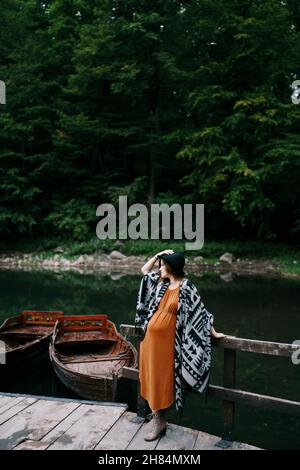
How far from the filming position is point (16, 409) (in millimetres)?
4441

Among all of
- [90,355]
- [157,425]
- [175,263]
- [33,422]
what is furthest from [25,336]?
[175,263]

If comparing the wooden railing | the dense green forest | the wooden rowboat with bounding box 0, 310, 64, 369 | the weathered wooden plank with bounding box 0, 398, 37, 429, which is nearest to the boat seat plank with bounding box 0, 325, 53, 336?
the wooden rowboat with bounding box 0, 310, 64, 369

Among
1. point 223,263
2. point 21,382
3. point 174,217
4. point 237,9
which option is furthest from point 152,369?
point 237,9

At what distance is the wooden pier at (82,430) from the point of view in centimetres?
364

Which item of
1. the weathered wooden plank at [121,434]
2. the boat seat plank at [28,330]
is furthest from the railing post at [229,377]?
the boat seat plank at [28,330]

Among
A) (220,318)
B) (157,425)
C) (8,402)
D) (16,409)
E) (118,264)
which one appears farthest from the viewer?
(118,264)

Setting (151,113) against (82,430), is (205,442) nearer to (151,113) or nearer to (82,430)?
(82,430)

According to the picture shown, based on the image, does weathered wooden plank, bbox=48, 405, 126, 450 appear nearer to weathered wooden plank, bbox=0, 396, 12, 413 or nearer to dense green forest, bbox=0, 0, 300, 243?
weathered wooden plank, bbox=0, 396, 12, 413

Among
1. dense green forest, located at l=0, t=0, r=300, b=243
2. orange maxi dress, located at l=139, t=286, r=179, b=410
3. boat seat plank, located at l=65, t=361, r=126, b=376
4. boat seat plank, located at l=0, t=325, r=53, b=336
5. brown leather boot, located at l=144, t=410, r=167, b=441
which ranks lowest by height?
boat seat plank, located at l=0, t=325, r=53, b=336

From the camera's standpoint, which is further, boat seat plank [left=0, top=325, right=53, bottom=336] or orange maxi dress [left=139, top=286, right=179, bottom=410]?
boat seat plank [left=0, top=325, right=53, bottom=336]

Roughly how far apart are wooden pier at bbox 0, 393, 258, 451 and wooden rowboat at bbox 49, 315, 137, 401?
0.87 m

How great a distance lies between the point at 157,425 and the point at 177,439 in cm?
20

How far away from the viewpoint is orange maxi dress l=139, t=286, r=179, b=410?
12.1 feet

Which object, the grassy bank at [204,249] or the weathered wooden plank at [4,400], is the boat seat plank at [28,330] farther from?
the grassy bank at [204,249]
